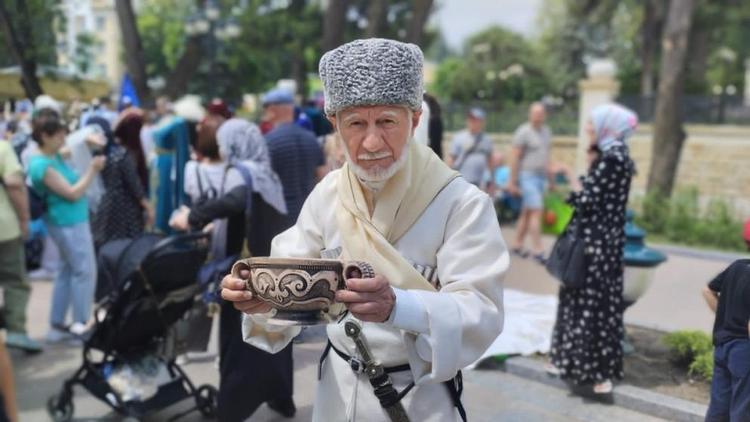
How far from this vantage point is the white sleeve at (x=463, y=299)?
1.83m

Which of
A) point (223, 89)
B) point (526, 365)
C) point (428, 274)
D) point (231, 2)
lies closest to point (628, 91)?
point (231, 2)

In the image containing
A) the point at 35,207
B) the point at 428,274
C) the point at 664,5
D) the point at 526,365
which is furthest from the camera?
the point at 664,5

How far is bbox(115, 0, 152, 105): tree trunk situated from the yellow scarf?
16505 mm

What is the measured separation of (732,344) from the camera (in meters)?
3.24

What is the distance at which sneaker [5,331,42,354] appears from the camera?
18.9 feet

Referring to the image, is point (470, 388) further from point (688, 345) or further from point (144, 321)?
point (144, 321)

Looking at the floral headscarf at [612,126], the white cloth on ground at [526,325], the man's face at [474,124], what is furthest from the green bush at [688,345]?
the man's face at [474,124]

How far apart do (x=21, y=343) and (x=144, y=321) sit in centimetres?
217

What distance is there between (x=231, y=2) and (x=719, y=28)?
2473 cm

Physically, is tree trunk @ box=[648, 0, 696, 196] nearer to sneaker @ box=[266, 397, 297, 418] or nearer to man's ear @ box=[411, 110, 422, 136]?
sneaker @ box=[266, 397, 297, 418]

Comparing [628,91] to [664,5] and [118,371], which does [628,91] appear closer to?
[664,5]

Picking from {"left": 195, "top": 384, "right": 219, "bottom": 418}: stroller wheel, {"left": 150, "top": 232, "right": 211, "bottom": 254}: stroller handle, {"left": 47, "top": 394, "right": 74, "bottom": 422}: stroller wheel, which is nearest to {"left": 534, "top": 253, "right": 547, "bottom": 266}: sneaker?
{"left": 195, "top": 384, "right": 219, "bottom": 418}: stroller wheel

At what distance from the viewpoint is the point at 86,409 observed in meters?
4.77

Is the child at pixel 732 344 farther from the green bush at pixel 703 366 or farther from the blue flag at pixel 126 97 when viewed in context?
the blue flag at pixel 126 97
